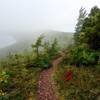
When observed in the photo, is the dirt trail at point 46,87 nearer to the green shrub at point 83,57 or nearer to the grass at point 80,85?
the grass at point 80,85

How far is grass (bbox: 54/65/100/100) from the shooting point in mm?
19684

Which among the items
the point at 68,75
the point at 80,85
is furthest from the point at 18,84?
the point at 80,85

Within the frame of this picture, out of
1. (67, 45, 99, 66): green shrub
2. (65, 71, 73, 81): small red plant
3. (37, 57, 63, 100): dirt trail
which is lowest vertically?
(37, 57, 63, 100): dirt trail

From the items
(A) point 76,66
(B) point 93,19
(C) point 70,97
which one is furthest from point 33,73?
(B) point 93,19

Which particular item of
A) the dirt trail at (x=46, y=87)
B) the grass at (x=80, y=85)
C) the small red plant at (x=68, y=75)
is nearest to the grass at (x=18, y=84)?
the dirt trail at (x=46, y=87)

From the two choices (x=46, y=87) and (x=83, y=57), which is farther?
(x=83, y=57)

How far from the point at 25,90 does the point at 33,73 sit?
4.88 metres

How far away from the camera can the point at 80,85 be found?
21219mm

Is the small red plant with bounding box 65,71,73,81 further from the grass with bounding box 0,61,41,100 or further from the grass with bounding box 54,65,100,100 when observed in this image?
the grass with bounding box 0,61,41,100

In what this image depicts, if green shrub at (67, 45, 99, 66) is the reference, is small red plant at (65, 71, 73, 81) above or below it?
below

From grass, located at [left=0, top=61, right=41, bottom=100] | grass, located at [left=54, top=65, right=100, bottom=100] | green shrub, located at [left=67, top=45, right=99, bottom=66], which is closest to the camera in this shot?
grass, located at [left=54, top=65, right=100, bottom=100]

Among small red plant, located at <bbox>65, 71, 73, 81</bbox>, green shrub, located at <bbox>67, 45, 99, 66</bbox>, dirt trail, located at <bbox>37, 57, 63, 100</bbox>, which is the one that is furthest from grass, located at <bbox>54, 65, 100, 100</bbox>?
green shrub, located at <bbox>67, 45, 99, 66</bbox>

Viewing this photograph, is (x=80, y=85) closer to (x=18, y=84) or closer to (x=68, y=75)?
(x=68, y=75)

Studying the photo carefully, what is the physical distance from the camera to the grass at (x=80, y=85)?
64.6 ft
